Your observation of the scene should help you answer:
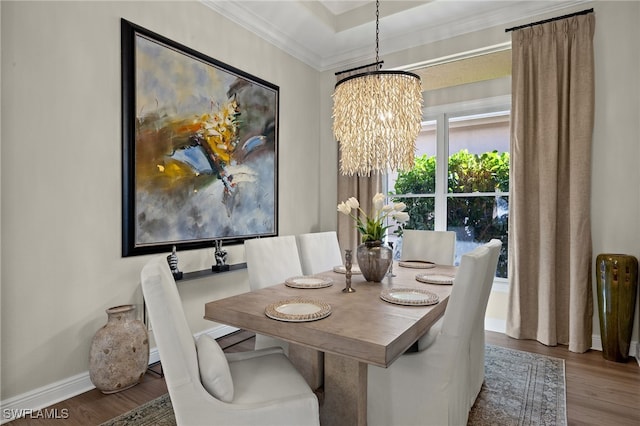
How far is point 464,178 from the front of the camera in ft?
12.8

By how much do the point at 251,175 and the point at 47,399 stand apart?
2250 millimetres

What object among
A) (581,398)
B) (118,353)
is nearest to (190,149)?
(118,353)

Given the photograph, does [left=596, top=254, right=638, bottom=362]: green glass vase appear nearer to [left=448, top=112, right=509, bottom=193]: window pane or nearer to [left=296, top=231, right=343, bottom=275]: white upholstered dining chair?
[left=448, top=112, right=509, bottom=193]: window pane

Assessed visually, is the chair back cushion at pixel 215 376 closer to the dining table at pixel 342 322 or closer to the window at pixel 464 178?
the dining table at pixel 342 322

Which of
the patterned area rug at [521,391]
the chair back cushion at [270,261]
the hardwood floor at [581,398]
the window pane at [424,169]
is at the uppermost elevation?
the window pane at [424,169]

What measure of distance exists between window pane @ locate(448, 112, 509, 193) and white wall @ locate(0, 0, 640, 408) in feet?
2.89

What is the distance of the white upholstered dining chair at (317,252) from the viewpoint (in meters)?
2.80

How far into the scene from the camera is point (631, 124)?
2814 millimetres

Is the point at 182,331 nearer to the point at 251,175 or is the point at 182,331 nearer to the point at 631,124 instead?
the point at 251,175

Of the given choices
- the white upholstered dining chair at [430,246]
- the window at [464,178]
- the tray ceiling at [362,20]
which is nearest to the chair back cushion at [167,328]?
the white upholstered dining chair at [430,246]

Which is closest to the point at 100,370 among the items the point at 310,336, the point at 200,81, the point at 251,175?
the point at 310,336

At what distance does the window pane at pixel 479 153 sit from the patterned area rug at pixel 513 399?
1.79 m

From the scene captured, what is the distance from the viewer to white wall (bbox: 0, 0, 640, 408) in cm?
197

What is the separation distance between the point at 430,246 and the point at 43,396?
2.92 meters
